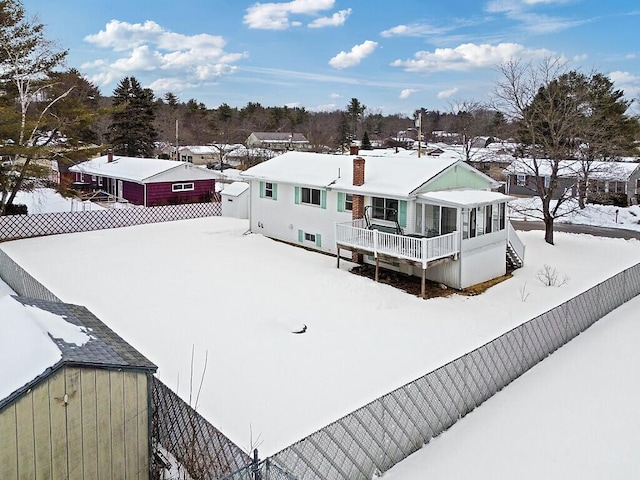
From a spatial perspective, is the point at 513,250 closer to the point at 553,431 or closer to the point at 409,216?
the point at 409,216

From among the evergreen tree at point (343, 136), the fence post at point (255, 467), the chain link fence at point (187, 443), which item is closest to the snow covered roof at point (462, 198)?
the chain link fence at point (187, 443)

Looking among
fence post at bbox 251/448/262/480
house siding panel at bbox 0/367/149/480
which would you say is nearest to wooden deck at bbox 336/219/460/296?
house siding panel at bbox 0/367/149/480

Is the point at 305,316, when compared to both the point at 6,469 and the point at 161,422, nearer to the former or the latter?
the point at 161,422

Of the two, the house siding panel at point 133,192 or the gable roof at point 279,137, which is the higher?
the gable roof at point 279,137

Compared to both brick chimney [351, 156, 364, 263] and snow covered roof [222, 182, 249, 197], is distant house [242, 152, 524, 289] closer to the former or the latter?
brick chimney [351, 156, 364, 263]

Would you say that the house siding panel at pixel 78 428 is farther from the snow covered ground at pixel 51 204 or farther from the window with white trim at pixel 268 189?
the snow covered ground at pixel 51 204

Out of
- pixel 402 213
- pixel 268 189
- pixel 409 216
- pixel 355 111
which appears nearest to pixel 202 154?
pixel 355 111

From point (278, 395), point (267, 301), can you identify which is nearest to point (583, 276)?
point (267, 301)
